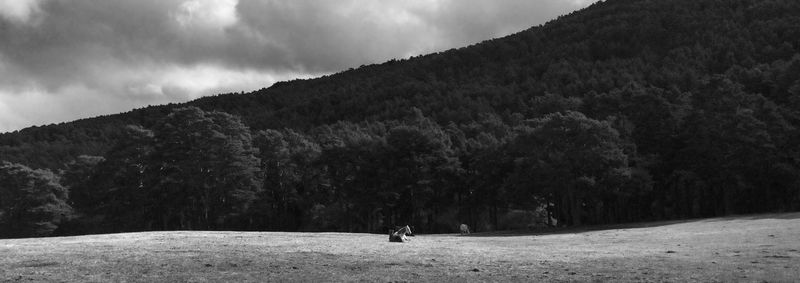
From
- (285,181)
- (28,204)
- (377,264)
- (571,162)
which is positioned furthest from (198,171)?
(377,264)

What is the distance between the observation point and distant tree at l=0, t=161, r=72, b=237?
9656 cm

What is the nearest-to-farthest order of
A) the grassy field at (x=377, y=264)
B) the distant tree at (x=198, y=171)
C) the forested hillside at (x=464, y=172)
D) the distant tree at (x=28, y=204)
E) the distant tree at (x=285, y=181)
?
the grassy field at (x=377, y=264)
the forested hillside at (x=464, y=172)
the distant tree at (x=198, y=171)
the distant tree at (x=285, y=181)
the distant tree at (x=28, y=204)

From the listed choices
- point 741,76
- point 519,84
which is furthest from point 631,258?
point 519,84

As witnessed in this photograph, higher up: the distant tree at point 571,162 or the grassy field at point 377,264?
the distant tree at point 571,162

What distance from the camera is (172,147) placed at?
8538 cm

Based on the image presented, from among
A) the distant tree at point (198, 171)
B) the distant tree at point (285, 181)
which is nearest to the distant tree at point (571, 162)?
the distant tree at point (285, 181)

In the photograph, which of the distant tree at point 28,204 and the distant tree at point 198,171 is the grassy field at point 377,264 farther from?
the distant tree at point 28,204

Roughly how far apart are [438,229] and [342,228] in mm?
12893

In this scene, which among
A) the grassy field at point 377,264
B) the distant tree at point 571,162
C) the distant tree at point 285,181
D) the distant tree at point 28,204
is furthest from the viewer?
the distant tree at point 28,204

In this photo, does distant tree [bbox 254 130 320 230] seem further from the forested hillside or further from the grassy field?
the grassy field

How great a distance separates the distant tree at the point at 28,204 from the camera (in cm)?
9656

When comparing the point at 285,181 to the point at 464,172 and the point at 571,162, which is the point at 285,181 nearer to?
the point at 464,172

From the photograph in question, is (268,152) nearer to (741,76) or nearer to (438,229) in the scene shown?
(438,229)

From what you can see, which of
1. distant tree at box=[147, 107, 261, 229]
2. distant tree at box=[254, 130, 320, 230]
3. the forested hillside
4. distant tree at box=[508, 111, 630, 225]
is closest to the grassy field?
distant tree at box=[508, 111, 630, 225]
